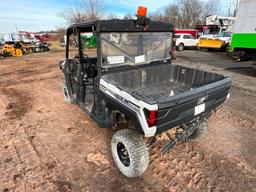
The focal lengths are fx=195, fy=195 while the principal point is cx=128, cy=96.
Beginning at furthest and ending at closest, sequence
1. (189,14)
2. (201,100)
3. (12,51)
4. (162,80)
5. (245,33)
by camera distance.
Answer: (189,14)
(12,51)
(245,33)
(162,80)
(201,100)

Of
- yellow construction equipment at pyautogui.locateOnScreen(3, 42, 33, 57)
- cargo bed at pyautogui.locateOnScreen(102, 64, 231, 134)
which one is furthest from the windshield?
yellow construction equipment at pyautogui.locateOnScreen(3, 42, 33, 57)

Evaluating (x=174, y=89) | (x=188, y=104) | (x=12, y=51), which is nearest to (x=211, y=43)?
(x=174, y=89)

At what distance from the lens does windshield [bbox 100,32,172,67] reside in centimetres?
297

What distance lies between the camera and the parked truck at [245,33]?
827 cm

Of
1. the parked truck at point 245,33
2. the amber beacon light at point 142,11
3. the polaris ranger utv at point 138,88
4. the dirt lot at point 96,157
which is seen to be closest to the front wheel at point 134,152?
the polaris ranger utv at point 138,88

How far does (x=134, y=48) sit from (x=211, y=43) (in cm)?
1625

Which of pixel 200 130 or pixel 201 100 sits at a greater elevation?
pixel 201 100

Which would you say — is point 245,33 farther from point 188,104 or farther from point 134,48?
point 188,104

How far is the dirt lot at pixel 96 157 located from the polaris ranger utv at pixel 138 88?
0.31 meters

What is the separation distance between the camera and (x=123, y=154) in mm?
2801

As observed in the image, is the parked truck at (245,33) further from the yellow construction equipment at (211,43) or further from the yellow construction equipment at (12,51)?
the yellow construction equipment at (12,51)

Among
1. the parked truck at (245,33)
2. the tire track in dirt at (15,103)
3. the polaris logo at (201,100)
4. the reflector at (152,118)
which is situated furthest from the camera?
the parked truck at (245,33)

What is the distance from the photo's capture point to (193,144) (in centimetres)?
346

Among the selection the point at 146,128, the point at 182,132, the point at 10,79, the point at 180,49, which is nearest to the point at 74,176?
the point at 146,128
